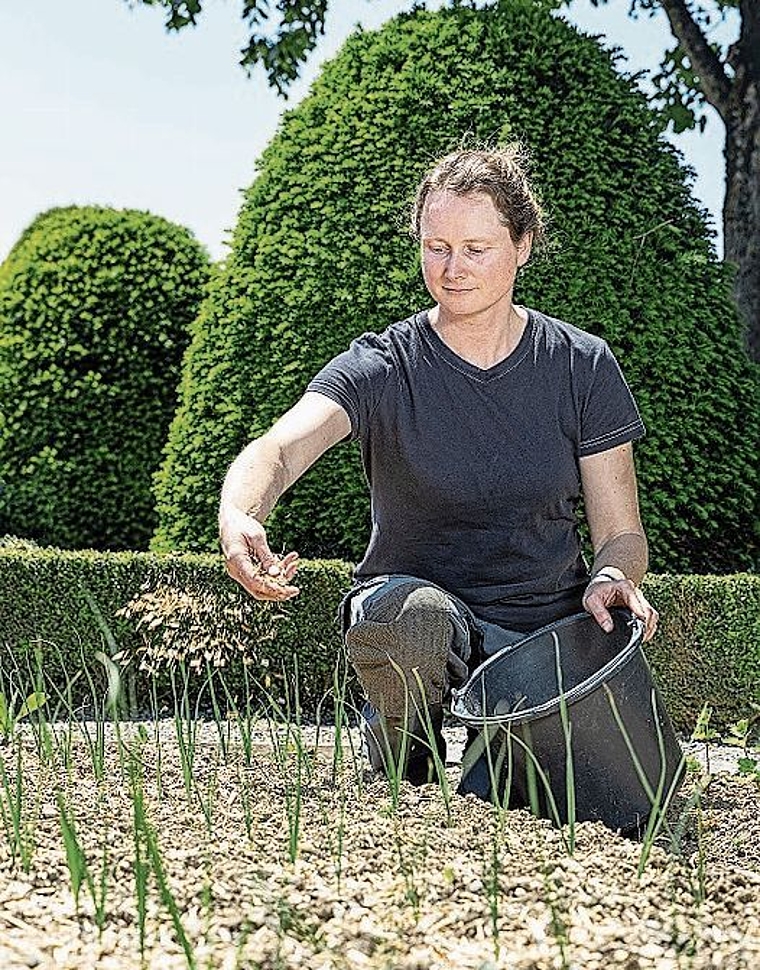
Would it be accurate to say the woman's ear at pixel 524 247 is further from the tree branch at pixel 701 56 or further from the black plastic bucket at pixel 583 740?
the tree branch at pixel 701 56

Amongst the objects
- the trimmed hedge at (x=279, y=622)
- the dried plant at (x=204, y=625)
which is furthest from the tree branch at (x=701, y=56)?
the dried plant at (x=204, y=625)

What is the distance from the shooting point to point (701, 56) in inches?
302

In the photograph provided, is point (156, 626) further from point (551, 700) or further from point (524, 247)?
point (551, 700)

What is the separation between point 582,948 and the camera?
1976mm

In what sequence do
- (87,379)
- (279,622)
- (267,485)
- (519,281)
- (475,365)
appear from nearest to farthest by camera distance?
(267,485), (475,365), (279,622), (519,281), (87,379)

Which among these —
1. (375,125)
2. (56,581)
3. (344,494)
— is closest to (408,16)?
(375,125)

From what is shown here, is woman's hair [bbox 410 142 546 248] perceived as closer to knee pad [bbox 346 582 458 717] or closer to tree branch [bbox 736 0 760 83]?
knee pad [bbox 346 582 458 717]

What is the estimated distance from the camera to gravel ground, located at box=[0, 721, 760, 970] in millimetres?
1945

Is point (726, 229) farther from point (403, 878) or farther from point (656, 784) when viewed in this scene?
point (403, 878)

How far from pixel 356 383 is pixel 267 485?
419mm

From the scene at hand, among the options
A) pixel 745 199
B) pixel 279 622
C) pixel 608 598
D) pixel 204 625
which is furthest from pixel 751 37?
pixel 608 598

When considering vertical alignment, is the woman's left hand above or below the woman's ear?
below

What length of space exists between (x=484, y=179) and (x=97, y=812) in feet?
5.27

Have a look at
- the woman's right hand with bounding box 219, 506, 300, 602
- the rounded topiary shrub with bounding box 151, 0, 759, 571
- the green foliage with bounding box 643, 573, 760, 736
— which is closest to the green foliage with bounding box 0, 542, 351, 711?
the rounded topiary shrub with bounding box 151, 0, 759, 571
